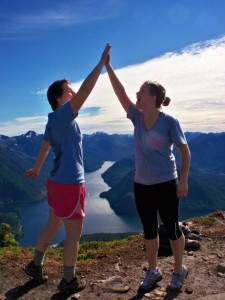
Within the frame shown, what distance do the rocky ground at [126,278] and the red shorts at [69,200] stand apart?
1.46m

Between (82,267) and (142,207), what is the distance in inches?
96.7

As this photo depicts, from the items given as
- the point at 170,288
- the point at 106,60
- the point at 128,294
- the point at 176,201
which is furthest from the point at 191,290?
the point at 106,60

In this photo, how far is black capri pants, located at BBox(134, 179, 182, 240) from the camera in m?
5.45

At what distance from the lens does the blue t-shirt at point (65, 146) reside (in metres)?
5.34

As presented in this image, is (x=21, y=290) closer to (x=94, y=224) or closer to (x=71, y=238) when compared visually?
(x=71, y=238)

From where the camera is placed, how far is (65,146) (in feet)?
17.8

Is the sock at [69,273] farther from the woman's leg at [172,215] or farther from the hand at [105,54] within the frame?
the hand at [105,54]

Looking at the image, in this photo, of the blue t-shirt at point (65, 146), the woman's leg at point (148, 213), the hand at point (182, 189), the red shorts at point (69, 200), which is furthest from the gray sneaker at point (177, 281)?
the blue t-shirt at point (65, 146)

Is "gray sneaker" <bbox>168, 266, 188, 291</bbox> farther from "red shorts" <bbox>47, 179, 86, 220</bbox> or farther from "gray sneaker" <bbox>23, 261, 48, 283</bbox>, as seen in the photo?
"gray sneaker" <bbox>23, 261, 48, 283</bbox>

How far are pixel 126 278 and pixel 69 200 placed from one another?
2.33m

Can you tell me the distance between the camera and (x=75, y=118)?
542 centimetres

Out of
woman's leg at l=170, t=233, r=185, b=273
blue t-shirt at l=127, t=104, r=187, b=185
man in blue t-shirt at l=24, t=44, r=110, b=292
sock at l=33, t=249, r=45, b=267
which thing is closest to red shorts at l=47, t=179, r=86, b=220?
man in blue t-shirt at l=24, t=44, r=110, b=292

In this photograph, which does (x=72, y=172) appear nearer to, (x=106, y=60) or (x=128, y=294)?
(x=106, y=60)

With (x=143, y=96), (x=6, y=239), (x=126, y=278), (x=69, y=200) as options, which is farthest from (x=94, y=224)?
(x=143, y=96)
